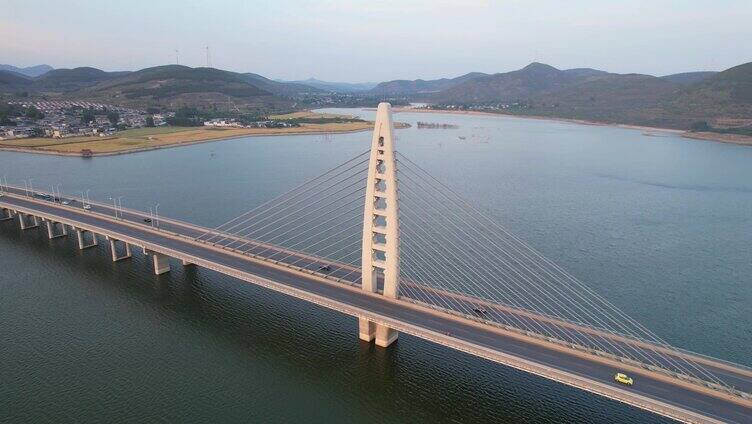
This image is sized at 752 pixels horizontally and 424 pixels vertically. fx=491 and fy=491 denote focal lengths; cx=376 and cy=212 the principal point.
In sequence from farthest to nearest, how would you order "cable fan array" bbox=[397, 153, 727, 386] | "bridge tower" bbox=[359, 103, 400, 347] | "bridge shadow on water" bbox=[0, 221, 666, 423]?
"bridge tower" bbox=[359, 103, 400, 347]
"cable fan array" bbox=[397, 153, 727, 386]
"bridge shadow on water" bbox=[0, 221, 666, 423]

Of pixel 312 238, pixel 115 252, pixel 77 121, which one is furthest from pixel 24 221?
pixel 77 121

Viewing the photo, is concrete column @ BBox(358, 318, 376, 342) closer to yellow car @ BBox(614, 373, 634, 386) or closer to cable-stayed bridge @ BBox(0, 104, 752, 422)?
cable-stayed bridge @ BBox(0, 104, 752, 422)

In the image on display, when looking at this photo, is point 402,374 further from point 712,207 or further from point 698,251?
point 712,207

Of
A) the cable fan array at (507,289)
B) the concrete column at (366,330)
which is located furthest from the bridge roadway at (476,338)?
the cable fan array at (507,289)

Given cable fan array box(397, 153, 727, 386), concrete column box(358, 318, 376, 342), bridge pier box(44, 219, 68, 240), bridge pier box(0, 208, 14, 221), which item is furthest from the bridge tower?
bridge pier box(0, 208, 14, 221)

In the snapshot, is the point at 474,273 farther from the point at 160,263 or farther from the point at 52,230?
the point at 52,230

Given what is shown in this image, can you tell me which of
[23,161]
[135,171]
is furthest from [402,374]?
[23,161]
